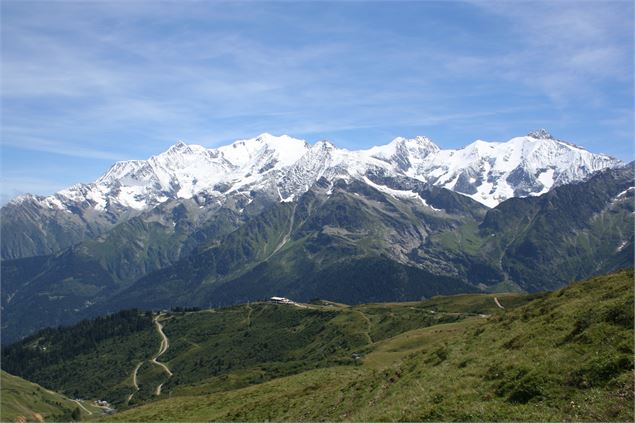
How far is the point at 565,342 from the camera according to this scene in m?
40.2

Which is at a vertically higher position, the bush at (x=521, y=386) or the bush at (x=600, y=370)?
the bush at (x=600, y=370)

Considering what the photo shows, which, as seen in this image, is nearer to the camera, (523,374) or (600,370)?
(600,370)

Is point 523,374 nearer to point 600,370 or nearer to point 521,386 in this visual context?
point 521,386

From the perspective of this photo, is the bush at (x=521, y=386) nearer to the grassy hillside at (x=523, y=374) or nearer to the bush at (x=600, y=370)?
the grassy hillside at (x=523, y=374)

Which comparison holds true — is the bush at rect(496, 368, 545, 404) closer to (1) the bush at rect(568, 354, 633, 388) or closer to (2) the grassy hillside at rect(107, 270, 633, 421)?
(2) the grassy hillside at rect(107, 270, 633, 421)

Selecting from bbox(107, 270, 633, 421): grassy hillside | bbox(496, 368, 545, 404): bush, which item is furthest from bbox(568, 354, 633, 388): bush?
bbox(496, 368, 545, 404): bush

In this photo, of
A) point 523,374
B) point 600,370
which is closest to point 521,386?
point 523,374

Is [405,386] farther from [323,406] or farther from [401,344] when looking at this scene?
[401,344]

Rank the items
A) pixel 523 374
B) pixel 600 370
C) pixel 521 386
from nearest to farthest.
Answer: pixel 600 370
pixel 521 386
pixel 523 374

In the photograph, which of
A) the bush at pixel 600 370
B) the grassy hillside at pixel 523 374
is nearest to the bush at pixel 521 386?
the grassy hillside at pixel 523 374

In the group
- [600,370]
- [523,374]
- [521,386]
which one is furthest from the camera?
[523,374]

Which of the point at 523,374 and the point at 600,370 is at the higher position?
the point at 600,370

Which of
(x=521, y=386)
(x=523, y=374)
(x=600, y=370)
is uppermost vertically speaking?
(x=600, y=370)

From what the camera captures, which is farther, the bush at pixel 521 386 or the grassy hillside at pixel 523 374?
the bush at pixel 521 386
